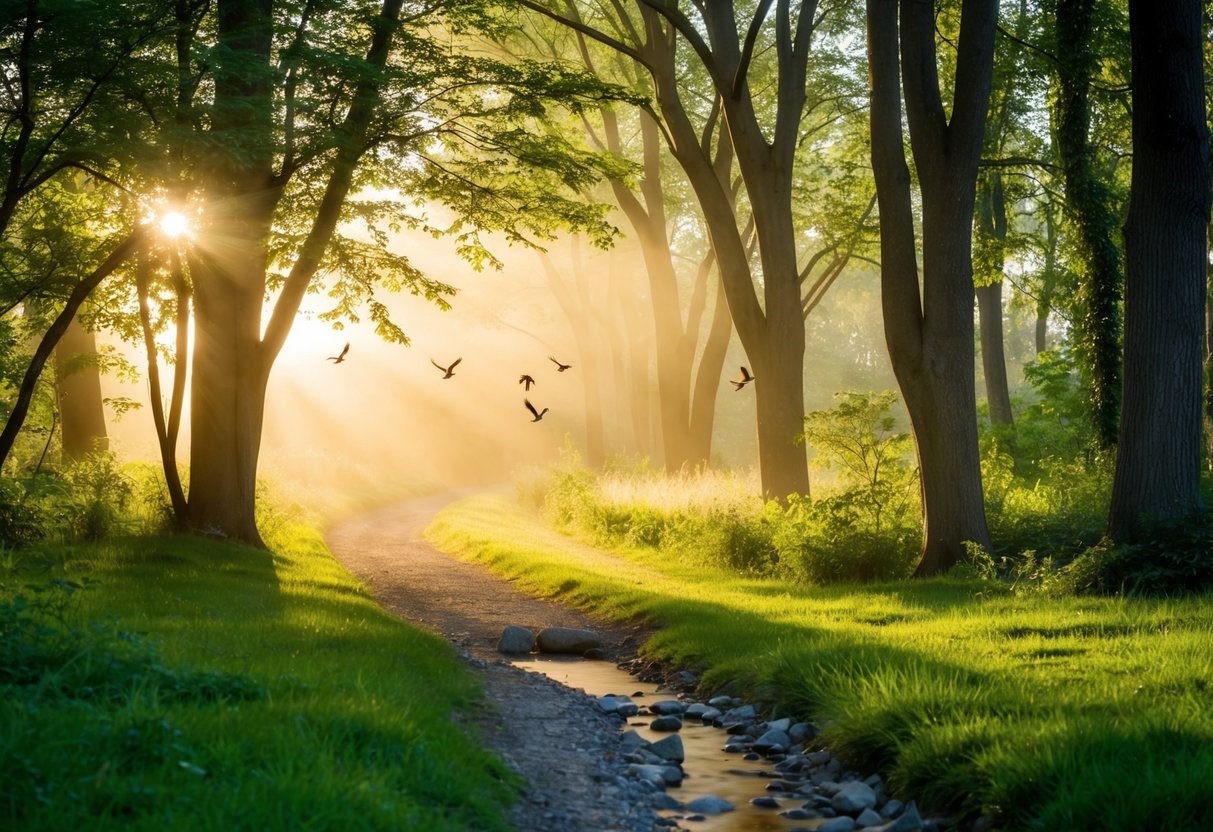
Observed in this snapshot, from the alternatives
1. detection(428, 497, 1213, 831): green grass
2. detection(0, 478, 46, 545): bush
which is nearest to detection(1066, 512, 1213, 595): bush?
detection(428, 497, 1213, 831): green grass

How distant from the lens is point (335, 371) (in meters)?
60.5

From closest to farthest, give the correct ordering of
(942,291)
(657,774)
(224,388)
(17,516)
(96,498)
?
(657,774), (17,516), (942,291), (96,498), (224,388)

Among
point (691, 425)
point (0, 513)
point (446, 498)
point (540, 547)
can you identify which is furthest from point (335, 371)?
point (0, 513)

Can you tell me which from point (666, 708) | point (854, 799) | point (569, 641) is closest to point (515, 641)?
point (569, 641)

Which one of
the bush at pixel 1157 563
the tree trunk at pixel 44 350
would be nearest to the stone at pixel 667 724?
the bush at pixel 1157 563

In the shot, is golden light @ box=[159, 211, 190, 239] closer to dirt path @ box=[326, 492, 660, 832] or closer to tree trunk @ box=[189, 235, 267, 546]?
tree trunk @ box=[189, 235, 267, 546]

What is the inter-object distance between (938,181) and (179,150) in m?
8.27

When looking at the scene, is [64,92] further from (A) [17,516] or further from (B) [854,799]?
(B) [854,799]

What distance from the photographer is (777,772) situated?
652cm

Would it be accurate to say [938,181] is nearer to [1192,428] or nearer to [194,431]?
[1192,428]

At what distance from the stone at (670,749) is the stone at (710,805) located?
2.53ft

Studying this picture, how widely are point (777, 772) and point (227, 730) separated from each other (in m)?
3.36

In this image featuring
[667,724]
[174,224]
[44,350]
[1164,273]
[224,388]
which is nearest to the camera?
[667,724]

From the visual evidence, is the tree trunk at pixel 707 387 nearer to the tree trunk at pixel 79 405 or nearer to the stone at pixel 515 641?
the tree trunk at pixel 79 405
